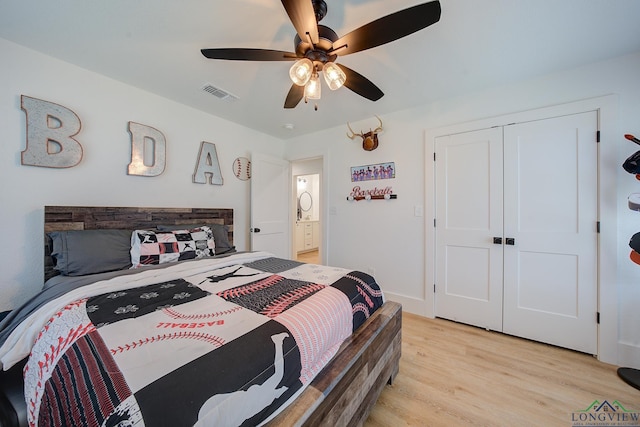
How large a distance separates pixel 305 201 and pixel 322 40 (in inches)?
214

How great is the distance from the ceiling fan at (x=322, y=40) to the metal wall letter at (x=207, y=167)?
1.70m

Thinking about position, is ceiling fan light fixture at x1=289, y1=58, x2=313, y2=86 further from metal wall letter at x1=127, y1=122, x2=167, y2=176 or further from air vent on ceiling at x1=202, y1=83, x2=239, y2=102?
metal wall letter at x1=127, y1=122, x2=167, y2=176

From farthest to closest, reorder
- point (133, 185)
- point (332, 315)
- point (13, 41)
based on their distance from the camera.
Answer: point (133, 185), point (13, 41), point (332, 315)

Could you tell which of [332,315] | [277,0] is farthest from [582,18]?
[332,315]

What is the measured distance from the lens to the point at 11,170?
174 centimetres

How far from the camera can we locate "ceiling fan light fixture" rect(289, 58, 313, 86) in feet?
4.51

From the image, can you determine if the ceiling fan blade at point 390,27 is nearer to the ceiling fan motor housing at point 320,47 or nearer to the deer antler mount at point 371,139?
the ceiling fan motor housing at point 320,47

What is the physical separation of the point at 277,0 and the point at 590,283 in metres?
3.21

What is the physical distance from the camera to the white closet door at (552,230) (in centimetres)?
195

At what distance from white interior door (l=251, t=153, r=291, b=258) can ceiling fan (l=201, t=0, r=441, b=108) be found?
1933 millimetres

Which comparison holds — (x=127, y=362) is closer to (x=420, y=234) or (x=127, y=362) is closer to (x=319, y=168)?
(x=420, y=234)

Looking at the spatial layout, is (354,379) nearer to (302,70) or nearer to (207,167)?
(302,70)

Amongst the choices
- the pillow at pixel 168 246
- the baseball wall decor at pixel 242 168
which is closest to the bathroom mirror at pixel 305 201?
the baseball wall decor at pixel 242 168

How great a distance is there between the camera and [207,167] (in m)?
2.93
